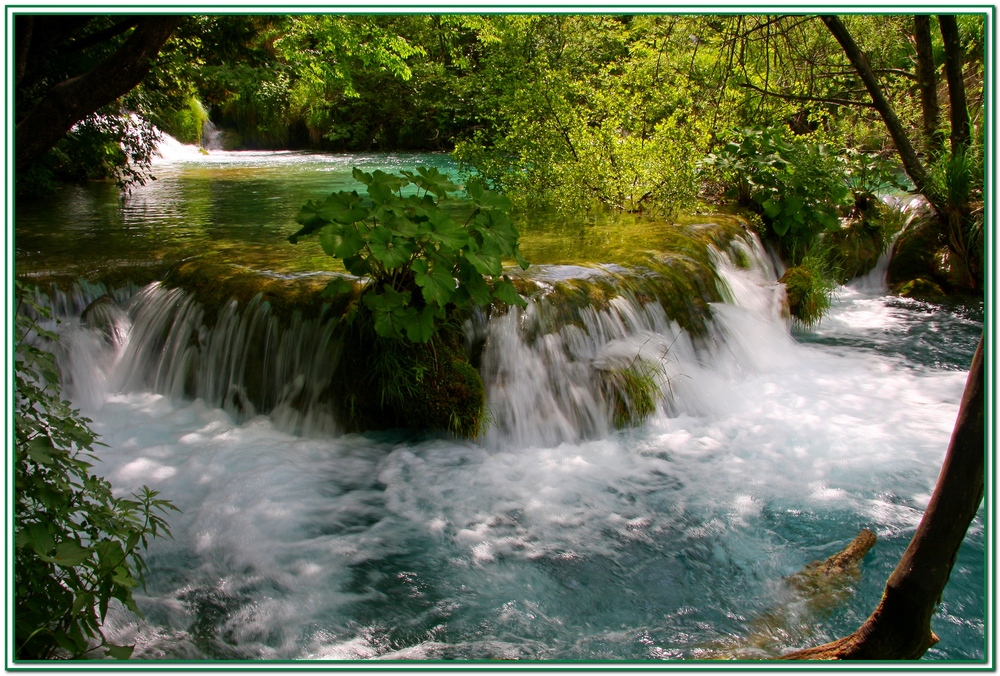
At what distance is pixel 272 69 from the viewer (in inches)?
436

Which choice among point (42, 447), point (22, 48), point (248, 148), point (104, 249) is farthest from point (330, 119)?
point (42, 447)

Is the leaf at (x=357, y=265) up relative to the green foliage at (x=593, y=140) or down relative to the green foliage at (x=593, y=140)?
down

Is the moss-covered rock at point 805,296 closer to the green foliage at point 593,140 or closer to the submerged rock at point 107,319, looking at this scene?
the green foliage at point 593,140

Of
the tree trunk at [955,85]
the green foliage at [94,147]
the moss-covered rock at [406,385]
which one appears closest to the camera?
the moss-covered rock at [406,385]

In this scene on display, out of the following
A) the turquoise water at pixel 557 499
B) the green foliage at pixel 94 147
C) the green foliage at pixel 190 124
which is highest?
the green foliage at pixel 190 124

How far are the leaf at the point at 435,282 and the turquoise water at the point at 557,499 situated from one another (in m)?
0.93

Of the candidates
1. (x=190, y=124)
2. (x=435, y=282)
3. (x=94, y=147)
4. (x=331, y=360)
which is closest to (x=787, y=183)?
(x=435, y=282)

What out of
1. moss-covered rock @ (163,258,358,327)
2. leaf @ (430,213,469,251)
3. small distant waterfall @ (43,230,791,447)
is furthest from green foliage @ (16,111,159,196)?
leaf @ (430,213,469,251)

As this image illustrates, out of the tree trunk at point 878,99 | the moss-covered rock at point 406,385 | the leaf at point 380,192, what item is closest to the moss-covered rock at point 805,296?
the tree trunk at point 878,99

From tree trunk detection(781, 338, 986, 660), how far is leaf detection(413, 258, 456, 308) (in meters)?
2.86

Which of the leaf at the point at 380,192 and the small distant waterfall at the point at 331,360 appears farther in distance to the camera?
the small distant waterfall at the point at 331,360

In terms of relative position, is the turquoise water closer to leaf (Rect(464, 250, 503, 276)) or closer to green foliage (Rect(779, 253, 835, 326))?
green foliage (Rect(779, 253, 835, 326))

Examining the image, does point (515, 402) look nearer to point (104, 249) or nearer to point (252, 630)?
point (252, 630)

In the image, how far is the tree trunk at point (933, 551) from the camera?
7.11 ft
